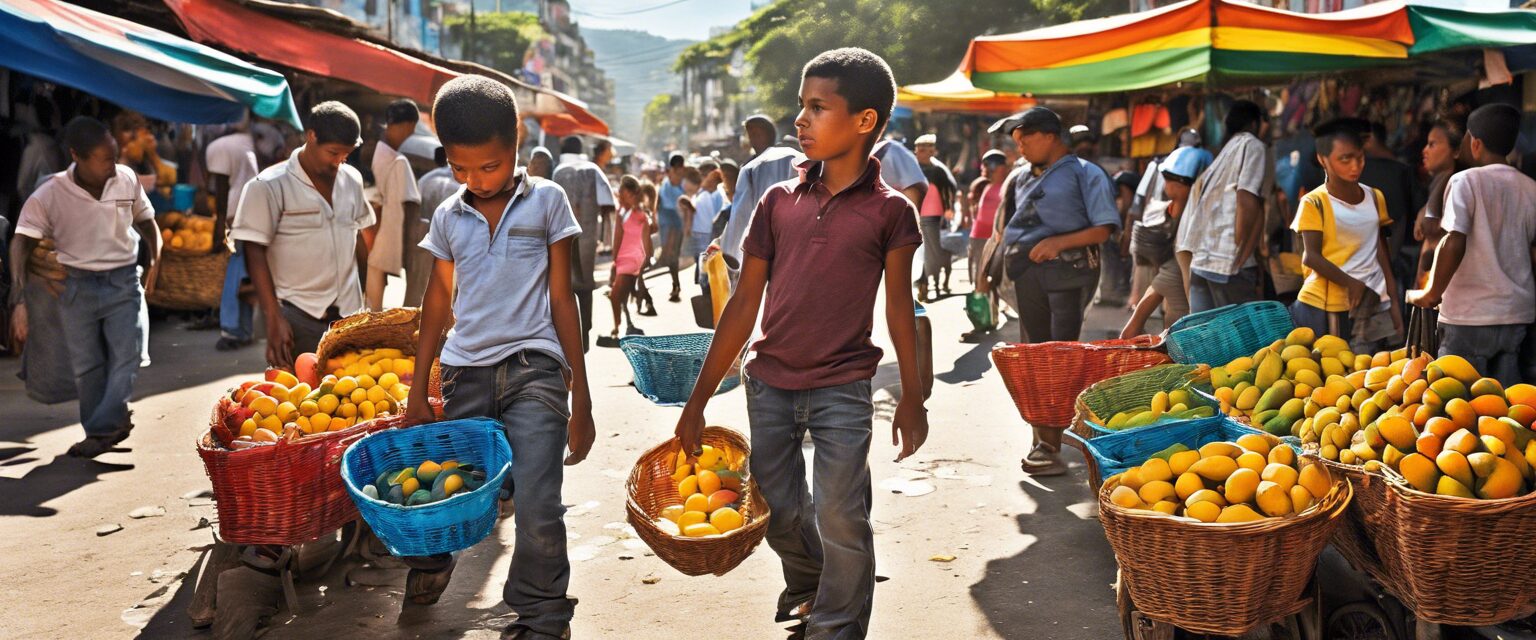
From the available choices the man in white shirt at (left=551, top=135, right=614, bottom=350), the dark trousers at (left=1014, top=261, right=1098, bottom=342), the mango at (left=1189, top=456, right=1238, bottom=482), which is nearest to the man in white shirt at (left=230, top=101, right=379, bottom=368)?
the dark trousers at (left=1014, top=261, right=1098, bottom=342)

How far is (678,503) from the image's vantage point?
14.7ft

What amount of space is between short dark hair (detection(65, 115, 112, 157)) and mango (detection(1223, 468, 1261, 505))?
6.30 m

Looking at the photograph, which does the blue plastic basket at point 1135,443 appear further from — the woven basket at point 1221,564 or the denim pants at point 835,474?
the denim pants at point 835,474

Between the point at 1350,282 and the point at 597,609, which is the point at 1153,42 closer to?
the point at 1350,282

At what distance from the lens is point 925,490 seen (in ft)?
21.7

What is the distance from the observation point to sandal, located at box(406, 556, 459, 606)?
185 inches

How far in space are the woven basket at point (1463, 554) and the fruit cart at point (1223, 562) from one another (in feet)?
0.64

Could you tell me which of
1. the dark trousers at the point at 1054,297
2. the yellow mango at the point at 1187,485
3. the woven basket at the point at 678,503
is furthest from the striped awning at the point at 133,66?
the yellow mango at the point at 1187,485

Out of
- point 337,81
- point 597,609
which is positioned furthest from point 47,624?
point 337,81

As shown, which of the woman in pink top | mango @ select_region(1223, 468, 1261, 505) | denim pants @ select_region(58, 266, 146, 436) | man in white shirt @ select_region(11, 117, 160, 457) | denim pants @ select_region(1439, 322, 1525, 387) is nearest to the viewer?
mango @ select_region(1223, 468, 1261, 505)

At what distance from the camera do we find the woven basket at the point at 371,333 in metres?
5.48

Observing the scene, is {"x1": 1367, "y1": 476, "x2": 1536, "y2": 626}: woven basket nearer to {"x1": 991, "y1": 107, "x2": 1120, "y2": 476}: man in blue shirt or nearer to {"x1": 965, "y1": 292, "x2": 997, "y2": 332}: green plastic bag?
{"x1": 991, "y1": 107, "x2": 1120, "y2": 476}: man in blue shirt

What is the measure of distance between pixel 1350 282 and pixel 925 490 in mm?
2421

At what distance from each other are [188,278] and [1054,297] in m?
8.43
